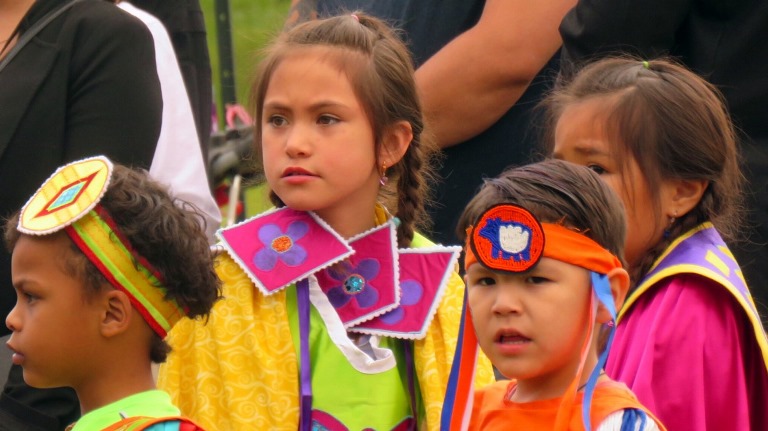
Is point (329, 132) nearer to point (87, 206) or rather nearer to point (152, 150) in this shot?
point (152, 150)

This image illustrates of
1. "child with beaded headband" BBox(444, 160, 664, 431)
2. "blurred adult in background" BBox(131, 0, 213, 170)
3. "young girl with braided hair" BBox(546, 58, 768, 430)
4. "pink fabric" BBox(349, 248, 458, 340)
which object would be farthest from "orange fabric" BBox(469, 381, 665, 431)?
"blurred adult in background" BBox(131, 0, 213, 170)

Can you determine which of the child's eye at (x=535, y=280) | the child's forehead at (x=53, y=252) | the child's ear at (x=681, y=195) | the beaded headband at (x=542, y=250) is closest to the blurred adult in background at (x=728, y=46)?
the child's ear at (x=681, y=195)

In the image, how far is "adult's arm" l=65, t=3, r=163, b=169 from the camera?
3.57 meters

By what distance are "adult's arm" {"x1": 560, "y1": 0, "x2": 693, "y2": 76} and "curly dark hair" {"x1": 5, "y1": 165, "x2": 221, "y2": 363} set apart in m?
1.32

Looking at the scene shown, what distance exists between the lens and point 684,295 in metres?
3.25

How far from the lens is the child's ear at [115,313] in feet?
9.68

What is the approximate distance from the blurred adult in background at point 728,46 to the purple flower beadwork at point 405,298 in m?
0.84

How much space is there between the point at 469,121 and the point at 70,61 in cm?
118

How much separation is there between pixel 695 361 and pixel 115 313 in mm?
1275

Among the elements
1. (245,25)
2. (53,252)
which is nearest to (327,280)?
(53,252)

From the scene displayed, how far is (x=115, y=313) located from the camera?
2963mm

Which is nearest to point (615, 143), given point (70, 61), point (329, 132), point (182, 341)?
point (329, 132)

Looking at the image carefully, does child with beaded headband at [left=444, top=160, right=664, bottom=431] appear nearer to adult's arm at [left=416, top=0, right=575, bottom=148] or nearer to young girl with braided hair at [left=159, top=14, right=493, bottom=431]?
young girl with braided hair at [left=159, top=14, right=493, bottom=431]

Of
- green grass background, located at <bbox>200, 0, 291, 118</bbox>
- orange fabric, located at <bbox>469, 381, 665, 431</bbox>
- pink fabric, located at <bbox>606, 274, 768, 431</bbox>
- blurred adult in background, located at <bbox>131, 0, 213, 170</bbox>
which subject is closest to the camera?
orange fabric, located at <bbox>469, 381, 665, 431</bbox>
